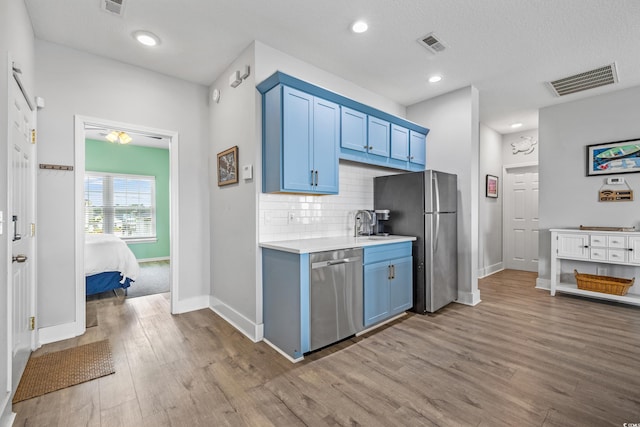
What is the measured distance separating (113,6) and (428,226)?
11.9 ft

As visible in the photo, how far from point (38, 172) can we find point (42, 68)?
3.28 feet

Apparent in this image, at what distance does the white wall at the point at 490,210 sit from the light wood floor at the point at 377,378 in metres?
2.35

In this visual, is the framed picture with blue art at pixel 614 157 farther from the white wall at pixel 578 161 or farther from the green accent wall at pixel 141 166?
the green accent wall at pixel 141 166

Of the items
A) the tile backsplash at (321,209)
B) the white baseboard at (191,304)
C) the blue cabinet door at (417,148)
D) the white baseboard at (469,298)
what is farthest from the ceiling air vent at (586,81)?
the white baseboard at (191,304)

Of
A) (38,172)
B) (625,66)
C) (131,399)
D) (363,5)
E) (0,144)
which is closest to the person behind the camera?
(0,144)

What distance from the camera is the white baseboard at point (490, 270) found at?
18.0 feet

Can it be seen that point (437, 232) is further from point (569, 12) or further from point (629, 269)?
point (629, 269)

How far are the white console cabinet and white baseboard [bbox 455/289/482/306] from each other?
1.34 meters

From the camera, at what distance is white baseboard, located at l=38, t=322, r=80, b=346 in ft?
8.93

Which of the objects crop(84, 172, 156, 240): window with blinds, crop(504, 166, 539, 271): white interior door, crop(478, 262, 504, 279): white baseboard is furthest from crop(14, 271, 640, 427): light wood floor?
crop(84, 172, 156, 240): window with blinds

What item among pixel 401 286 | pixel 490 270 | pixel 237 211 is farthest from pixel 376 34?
pixel 490 270

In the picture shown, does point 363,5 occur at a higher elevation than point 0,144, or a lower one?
higher

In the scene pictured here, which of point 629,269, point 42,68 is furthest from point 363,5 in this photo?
point 629,269

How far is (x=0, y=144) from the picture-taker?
5.42ft
